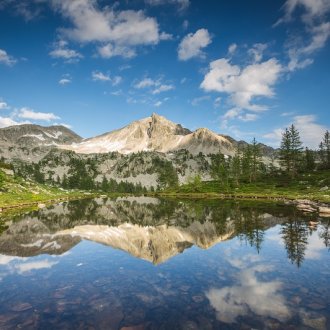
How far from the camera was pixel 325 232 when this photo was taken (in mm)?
33844

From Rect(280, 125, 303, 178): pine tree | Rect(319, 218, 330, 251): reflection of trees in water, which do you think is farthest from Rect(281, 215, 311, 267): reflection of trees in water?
Rect(280, 125, 303, 178): pine tree

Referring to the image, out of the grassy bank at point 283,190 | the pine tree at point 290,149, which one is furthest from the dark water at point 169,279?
the pine tree at point 290,149

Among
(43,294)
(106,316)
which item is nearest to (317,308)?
(106,316)

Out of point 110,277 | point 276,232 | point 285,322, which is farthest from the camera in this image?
point 276,232

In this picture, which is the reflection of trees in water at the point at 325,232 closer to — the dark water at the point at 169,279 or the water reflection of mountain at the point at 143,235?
the dark water at the point at 169,279

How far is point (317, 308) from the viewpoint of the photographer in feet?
49.0

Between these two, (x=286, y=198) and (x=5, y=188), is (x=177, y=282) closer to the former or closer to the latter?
(x=286, y=198)

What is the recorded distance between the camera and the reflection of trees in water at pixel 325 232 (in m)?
29.0

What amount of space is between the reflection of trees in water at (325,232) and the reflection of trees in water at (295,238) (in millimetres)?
1448

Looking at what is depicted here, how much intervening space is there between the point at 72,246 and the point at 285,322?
24.3 meters

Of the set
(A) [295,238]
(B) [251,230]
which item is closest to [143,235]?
(B) [251,230]

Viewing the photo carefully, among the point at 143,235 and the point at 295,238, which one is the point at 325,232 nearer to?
the point at 295,238

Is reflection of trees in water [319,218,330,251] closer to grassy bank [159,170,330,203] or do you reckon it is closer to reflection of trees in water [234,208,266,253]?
reflection of trees in water [234,208,266,253]

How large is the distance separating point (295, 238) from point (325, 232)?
497cm
